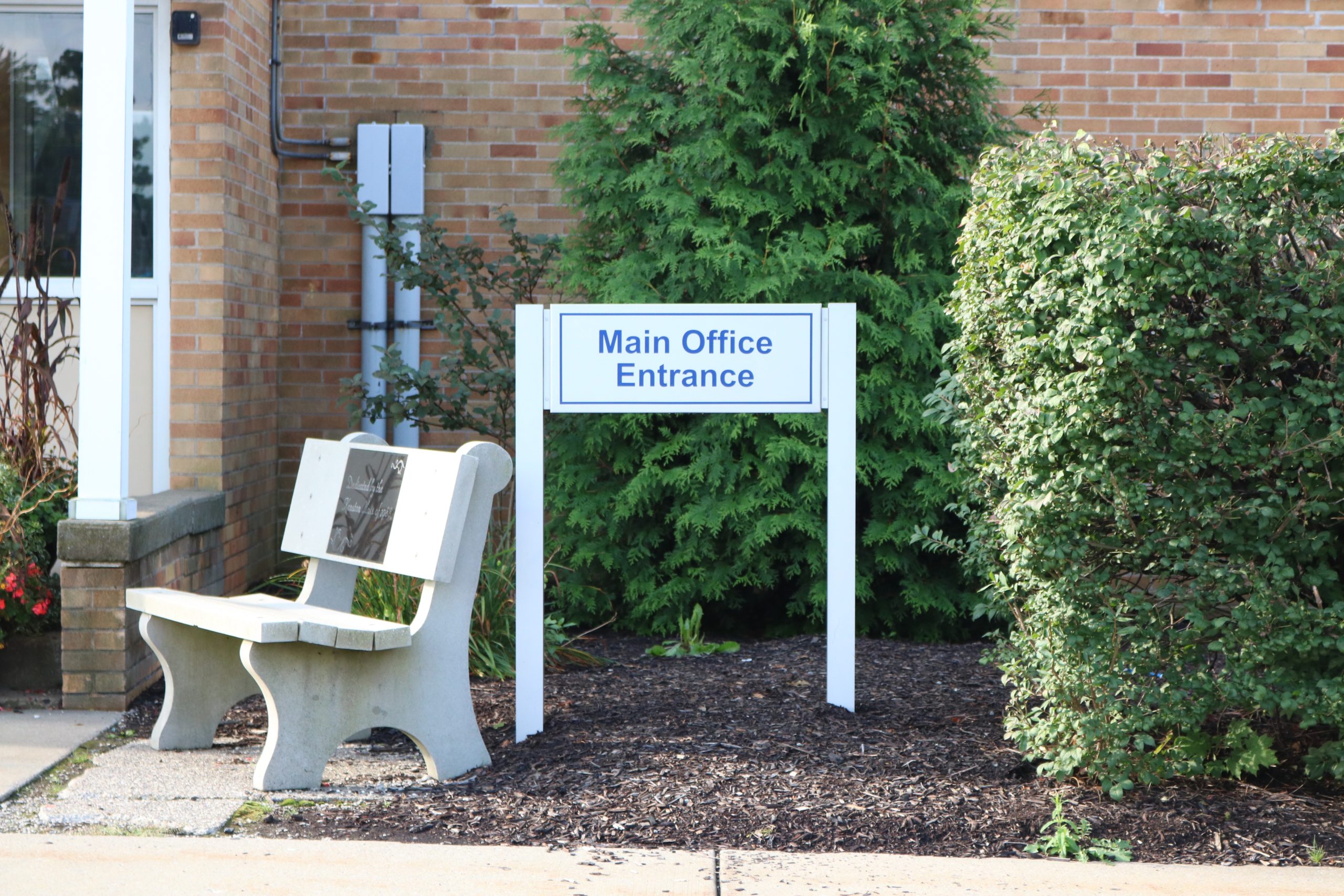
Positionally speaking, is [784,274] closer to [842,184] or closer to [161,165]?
[842,184]

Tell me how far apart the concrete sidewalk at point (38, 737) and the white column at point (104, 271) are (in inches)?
28.2

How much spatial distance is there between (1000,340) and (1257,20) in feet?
14.8

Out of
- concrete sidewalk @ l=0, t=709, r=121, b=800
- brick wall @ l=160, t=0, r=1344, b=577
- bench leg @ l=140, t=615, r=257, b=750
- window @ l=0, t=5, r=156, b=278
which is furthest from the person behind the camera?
brick wall @ l=160, t=0, r=1344, b=577

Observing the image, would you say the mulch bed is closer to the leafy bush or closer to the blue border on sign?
the leafy bush

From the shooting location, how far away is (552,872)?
3.14 metres

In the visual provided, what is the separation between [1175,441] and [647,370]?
5.63ft

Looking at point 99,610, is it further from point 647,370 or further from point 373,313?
point 373,313

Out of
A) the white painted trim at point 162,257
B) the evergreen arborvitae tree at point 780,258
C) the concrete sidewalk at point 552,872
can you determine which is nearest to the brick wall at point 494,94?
the white painted trim at point 162,257

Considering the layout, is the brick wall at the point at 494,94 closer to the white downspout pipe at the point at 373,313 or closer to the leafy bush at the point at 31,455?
the white downspout pipe at the point at 373,313

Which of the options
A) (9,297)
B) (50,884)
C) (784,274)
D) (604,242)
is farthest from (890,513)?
(9,297)

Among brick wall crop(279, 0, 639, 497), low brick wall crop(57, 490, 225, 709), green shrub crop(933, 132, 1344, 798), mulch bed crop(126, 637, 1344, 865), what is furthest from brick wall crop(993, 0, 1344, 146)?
low brick wall crop(57, 490, 225, 709)

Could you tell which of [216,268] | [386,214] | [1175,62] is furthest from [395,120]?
[1175,62]

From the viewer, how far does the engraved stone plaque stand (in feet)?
13.9

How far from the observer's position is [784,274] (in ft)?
18.7
